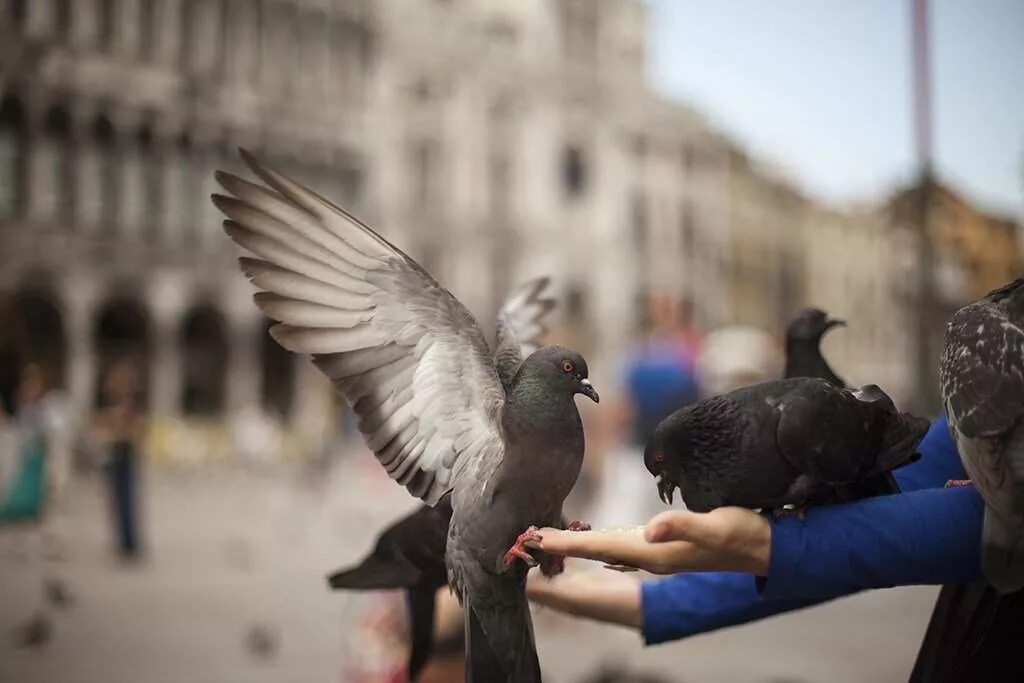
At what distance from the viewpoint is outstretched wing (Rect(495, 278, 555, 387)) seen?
1.45 m

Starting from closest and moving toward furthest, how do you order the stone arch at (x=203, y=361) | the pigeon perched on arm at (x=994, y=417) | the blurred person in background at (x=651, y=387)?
the pigeon perched on arm at (x=994, y=417) → the blurred person in background at (x=651, y=387) → the stone arch at (x=203, y=361)

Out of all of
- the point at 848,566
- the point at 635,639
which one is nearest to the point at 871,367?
the point at 635,639

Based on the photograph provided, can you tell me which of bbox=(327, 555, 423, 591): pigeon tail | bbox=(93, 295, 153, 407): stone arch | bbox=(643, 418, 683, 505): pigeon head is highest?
bbox=(643, 418, 683, 505): pigeon head

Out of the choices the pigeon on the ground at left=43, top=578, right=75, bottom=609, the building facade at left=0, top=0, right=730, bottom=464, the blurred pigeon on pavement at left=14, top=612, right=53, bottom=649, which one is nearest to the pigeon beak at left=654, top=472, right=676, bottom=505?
the blurred pigeon on pavement at left=14, top=612, right=53, bottom=649

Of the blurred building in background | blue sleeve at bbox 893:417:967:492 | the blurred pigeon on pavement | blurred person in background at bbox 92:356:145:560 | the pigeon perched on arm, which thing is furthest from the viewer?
the blurred building in background

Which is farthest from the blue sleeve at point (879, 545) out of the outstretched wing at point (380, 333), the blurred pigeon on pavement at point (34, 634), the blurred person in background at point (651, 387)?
the blurred pigeon on pavement at point (34, 634)

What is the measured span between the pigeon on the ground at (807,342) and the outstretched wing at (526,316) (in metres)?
0.35

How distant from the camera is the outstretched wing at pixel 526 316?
1.45 metres

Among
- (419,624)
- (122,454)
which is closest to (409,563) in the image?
(419,624)

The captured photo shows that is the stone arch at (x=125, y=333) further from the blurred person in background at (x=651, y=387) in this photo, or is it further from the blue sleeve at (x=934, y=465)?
the blue sleeve at (x=934, y=465)

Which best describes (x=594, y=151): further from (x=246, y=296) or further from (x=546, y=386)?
(x=546, y=386)

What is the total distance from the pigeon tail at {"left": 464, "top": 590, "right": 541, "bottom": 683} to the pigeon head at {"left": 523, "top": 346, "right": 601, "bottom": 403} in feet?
0.72

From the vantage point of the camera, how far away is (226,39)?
1389 centimetres

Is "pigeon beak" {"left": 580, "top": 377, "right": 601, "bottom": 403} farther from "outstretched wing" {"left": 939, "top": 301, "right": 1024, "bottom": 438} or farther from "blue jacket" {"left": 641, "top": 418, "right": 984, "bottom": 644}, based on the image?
"outstretched wing" {"left": 939, "top": 301, "right": 1024, "bottom": 438}
